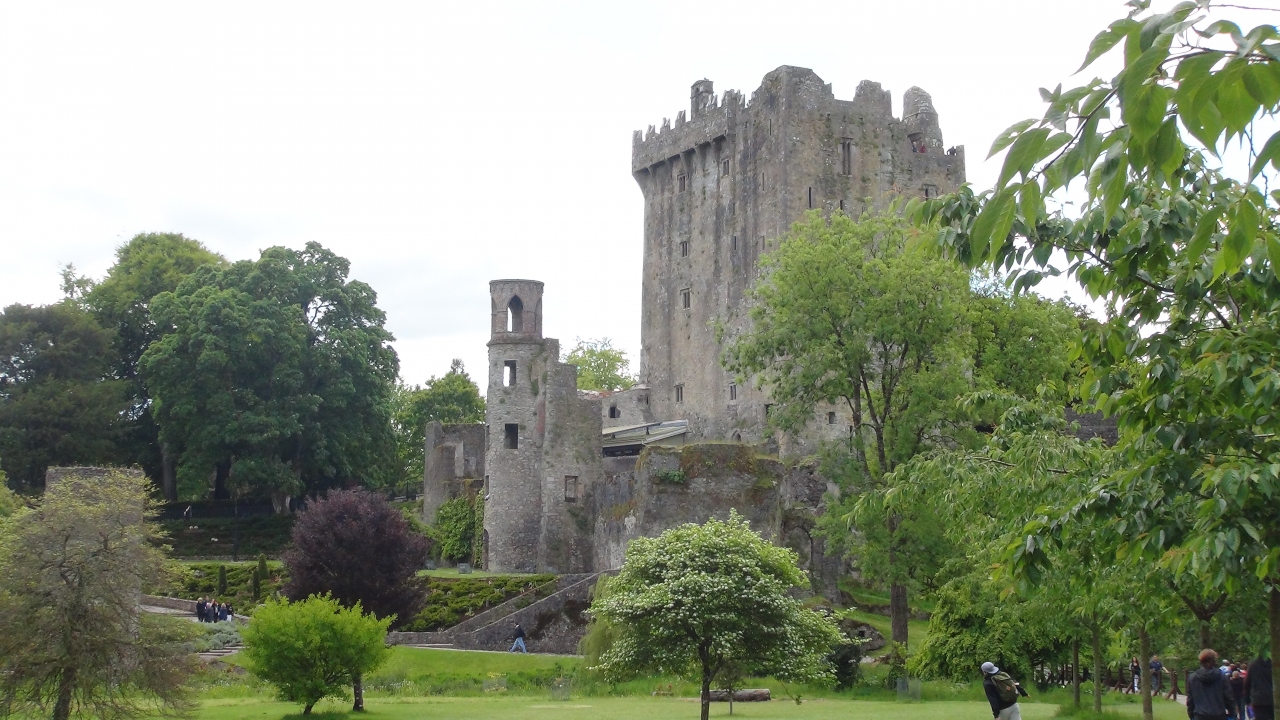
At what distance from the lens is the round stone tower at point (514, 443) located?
160 ft

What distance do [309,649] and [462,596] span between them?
17.7 meters

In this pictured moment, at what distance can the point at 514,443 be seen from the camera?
49.2 meters

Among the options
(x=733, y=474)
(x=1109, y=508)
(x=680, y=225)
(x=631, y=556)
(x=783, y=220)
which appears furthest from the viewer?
(x=680, y=225)

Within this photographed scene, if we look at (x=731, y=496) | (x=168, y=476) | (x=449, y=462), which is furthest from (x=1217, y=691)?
(x=168, y=476)

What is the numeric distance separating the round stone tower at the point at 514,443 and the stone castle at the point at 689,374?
0.05 meters

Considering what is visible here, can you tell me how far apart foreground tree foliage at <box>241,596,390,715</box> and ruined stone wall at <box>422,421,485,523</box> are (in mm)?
31347

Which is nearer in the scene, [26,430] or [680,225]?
[26,430]

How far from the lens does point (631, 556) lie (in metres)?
23.2

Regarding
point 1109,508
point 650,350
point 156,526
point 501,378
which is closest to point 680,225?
point 650,350

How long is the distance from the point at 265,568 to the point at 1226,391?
3872cm

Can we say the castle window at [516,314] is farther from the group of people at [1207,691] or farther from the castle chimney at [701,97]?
the group of people at [1207,691]

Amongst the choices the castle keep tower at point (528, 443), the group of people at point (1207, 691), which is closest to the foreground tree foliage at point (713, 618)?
the group of people at point (1207, 691)

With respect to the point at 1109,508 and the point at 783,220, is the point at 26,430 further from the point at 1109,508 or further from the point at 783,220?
the point at 1109,508

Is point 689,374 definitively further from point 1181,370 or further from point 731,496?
point 1181,370
